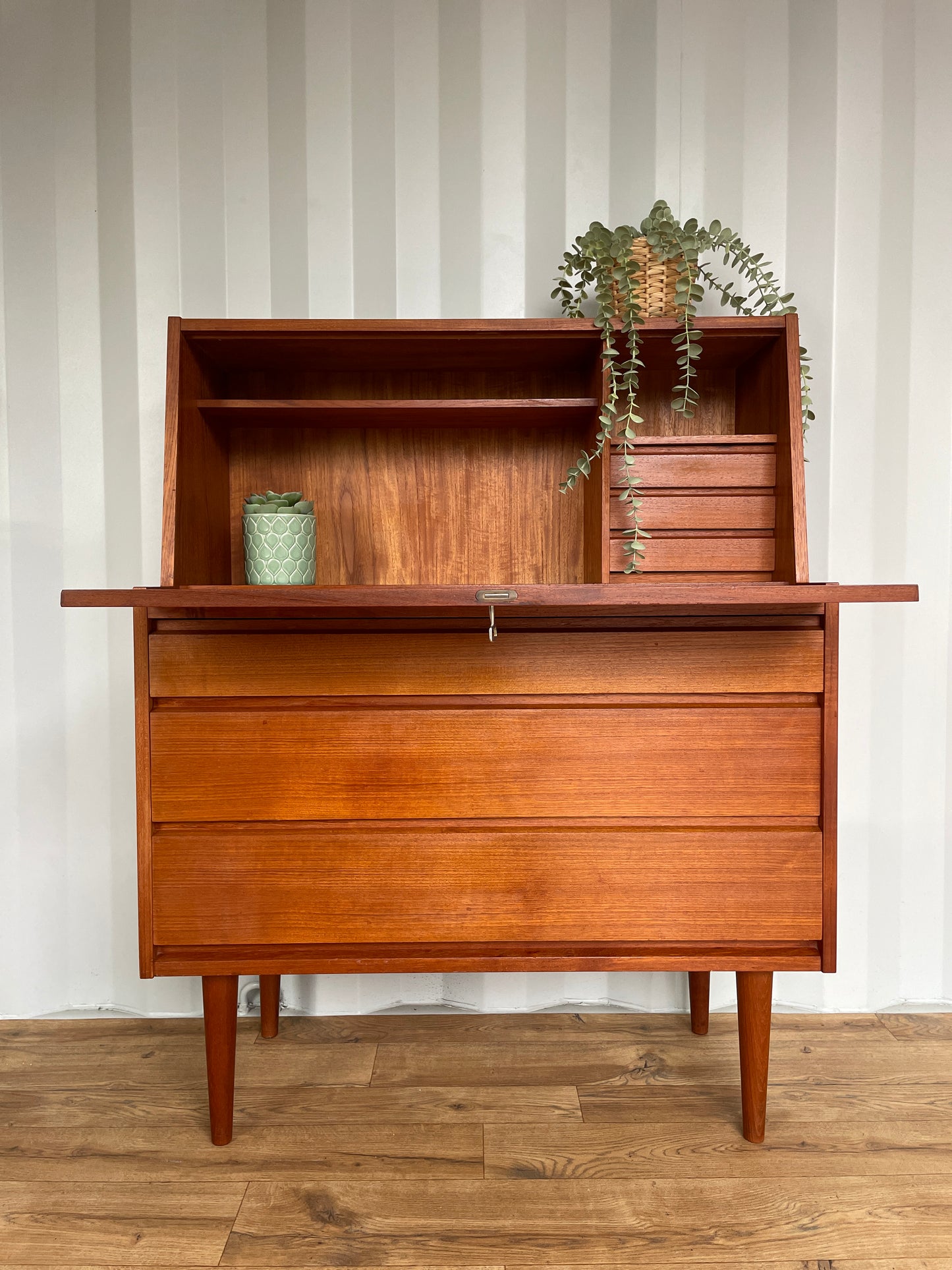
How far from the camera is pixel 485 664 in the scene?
1.44 metres

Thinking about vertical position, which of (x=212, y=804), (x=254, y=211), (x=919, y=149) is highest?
(x=919, y=149)

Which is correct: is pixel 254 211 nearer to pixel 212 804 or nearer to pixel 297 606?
pixel 297 606

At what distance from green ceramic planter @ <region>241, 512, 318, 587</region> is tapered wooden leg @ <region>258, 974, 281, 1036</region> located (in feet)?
3.07

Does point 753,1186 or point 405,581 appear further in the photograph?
point 405,581

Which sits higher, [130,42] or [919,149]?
[130,42]

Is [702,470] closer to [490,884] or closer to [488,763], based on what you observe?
[488,763]

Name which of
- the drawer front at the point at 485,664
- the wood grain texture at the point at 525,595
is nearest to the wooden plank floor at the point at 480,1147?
the drawer front at the point at 485,664

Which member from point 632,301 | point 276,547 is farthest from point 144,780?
point 632,301

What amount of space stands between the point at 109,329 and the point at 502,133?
104 cm

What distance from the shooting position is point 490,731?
56.4 inches

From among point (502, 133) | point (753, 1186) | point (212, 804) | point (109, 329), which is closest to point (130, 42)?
point (109, 329)

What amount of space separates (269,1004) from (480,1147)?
24.3 inches

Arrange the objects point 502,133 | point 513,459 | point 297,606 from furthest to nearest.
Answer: point 502,133 → point 513,459 → point 297,606

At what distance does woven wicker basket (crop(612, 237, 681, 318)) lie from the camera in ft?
5.18
